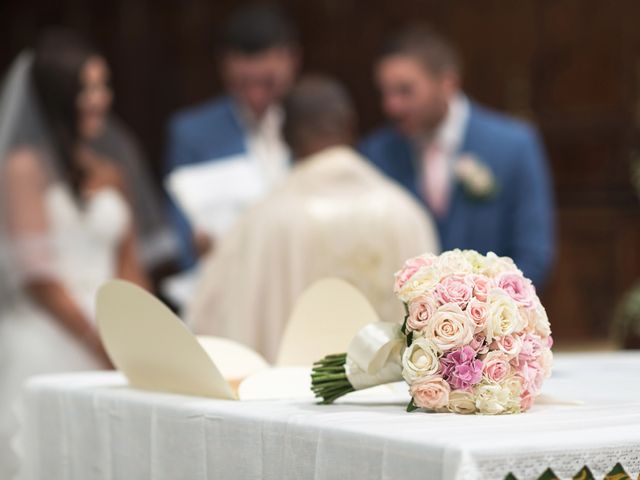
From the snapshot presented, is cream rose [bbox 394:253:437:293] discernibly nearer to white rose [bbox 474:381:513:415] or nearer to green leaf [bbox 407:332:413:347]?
green leaf [bbox 407:332:413:347]

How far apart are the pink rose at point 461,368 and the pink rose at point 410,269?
156mm

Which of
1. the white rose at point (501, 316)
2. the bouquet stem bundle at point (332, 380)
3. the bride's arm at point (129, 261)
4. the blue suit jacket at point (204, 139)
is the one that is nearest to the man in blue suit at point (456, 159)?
the blue suit jacket at point (204, 139)

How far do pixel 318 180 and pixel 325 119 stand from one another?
20 centimetres

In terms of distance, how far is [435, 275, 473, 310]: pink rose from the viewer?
2.40m

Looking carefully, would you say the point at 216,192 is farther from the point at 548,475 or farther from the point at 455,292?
the point at 548,475

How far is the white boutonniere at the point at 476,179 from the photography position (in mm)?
6227

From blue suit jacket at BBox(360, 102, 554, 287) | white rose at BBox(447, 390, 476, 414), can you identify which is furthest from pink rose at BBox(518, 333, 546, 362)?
blue suit jacket at BBox(360, 102, 554, 287)

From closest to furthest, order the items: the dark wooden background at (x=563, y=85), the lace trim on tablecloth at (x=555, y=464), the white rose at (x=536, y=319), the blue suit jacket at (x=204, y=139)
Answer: the lace trim on tablecloth at (x=555, y=464), the white rose at (x=536, y=319), the blue suit jacket at (x=204, y=139), the dark wooden background at (x=563, y=85)

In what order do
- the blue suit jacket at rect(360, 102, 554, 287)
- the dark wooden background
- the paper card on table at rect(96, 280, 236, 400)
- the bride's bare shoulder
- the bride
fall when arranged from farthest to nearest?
the dark wooden background
the blue suit jacket at rect(360, 102, 554, 287)
the bride's bare shoulder
the bride
the paper card on table at rect(96, 280, 236, 400)

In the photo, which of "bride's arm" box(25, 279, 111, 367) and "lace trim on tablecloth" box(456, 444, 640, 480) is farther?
"bride's arm" box(25, 279, 111, 367)

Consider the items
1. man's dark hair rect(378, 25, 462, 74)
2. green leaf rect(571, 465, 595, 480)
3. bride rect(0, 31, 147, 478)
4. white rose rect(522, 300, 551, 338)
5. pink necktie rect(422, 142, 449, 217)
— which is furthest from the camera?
pink necktie rect(422, 142, 449, 217)

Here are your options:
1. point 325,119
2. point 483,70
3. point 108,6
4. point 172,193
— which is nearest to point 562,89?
point 483,70

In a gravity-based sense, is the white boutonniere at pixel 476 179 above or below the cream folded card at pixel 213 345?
above

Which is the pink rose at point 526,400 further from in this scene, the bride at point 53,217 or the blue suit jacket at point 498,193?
the blue suit jacket at point 498,193
